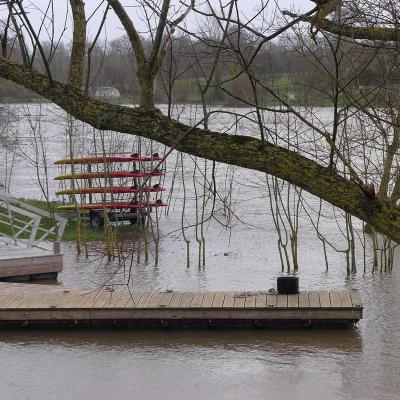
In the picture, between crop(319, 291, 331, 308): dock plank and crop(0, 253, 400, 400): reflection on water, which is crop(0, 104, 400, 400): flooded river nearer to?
crop(0, 253, 400, 400): reflection on water

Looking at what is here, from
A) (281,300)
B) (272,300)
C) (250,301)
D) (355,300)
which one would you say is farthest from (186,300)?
(355,300)

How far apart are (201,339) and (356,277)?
6850 mm

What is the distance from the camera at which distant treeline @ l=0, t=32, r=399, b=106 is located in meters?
5.42

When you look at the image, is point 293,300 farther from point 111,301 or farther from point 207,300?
point 111,301

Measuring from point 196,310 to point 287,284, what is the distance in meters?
1.61

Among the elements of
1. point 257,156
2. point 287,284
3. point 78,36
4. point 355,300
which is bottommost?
point 355,300

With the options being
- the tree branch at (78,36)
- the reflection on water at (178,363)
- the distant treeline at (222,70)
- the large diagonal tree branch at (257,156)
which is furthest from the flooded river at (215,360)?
the large diagonal tree branch at (257,156)

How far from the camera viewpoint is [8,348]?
44.9 ft

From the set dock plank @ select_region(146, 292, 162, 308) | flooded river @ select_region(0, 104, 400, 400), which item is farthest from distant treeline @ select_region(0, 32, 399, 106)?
dock plank @ select_region(146, 292, 162, 308)

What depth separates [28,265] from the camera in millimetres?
18969

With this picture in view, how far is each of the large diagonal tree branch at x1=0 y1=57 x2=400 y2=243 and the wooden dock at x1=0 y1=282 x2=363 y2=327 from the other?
10514mm

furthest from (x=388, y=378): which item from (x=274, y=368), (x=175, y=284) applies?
(x=175, y=284)

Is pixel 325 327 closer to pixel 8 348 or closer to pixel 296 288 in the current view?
pixel 296 288

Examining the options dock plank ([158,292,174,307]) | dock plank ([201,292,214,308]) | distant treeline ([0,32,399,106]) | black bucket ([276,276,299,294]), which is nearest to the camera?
distant treeline ([0,32,399,106])
